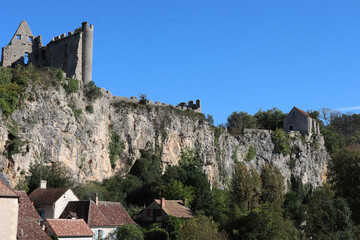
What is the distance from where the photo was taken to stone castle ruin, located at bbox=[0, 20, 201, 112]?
2141 inches

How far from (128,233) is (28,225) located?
11.2 metres

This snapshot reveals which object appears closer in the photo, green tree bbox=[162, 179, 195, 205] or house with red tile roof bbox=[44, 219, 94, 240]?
house with red tile roof bbox=[44, 219, 94, 240]

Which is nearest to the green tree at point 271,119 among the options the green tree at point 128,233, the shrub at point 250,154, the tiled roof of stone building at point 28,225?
the shrub at point 250,154

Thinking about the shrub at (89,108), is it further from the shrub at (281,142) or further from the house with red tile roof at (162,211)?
the shrub at (281,142)

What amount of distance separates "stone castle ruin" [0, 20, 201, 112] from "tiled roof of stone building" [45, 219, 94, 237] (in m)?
21.4

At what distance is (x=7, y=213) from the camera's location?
23.6 m

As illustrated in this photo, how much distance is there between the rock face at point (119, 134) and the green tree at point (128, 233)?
10.4 metres

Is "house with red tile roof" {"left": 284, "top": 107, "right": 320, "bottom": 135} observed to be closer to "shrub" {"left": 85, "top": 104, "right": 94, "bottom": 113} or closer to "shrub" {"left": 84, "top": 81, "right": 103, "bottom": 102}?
"shrub" {"left": 84, "top": 81, "right": 103, "bottom": 102}

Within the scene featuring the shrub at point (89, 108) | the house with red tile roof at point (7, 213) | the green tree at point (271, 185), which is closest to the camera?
the house with red tile roof at point (7, 213)

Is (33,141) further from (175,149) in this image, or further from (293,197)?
(293,197)

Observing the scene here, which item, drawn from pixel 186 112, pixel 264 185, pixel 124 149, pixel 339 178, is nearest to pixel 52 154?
pixel 124 149

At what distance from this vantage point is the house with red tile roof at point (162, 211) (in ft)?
146

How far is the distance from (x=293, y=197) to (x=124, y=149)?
840 inches

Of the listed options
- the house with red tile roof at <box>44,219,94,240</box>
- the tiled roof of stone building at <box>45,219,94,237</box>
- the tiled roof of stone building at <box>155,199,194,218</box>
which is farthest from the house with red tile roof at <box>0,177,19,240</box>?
the tiled roof of stone building at <box>155,199,194,218</box>
